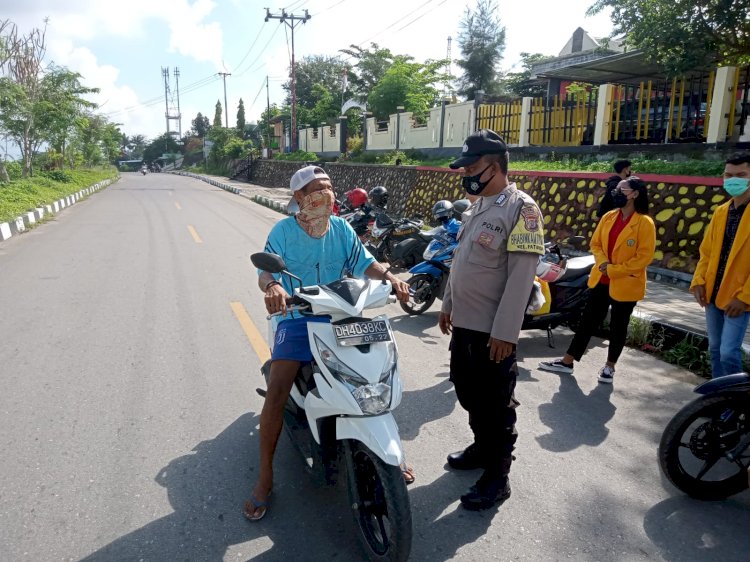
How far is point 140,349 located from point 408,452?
283 centimetres

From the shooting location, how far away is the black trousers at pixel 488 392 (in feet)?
9.01

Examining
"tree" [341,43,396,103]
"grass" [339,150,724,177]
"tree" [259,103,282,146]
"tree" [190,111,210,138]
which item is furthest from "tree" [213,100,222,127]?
"grass" [339,150,724,177]

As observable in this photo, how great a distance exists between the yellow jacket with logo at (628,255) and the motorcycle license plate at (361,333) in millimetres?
2655

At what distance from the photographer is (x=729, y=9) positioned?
7938 millimetres

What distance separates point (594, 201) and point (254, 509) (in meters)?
8.03

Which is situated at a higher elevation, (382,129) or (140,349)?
(382,129)

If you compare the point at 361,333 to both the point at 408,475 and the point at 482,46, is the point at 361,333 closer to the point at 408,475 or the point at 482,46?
the point at 408,475

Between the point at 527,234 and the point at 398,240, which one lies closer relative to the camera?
the point at 527,234

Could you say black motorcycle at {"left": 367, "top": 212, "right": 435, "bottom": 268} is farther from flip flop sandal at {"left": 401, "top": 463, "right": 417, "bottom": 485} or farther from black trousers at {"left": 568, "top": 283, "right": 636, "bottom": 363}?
flip flop sandal at {"left": 401, "top": 463, "right": 417, "bottom": 485}

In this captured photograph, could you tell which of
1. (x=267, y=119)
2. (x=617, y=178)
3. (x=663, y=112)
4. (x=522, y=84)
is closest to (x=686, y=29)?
(x=663, y=112)

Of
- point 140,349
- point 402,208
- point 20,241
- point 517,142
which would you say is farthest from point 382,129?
point 140,349

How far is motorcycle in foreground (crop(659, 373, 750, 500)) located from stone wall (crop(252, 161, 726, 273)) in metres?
5.08

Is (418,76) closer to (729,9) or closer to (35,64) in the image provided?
(35,64)

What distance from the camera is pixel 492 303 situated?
2.71 metres
